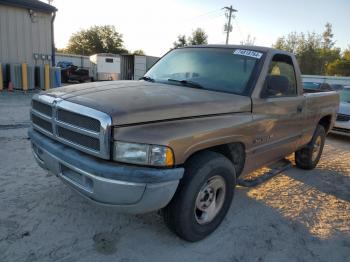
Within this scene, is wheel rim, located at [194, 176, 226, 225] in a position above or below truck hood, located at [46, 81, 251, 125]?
below

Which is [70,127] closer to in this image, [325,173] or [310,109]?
[310,109]

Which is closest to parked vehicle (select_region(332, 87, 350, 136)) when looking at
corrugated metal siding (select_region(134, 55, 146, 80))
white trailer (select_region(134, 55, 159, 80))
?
white trailer (select_region(134, 55, 159, 80))

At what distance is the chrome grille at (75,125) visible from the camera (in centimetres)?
259

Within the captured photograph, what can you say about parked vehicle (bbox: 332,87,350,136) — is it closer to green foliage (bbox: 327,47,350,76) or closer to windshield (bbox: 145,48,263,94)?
windshield (bbox: 145,48,263,94)

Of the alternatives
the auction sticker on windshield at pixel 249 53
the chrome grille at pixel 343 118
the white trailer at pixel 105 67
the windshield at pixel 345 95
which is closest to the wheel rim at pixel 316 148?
the auction sticker on windshield at pixel 249 53

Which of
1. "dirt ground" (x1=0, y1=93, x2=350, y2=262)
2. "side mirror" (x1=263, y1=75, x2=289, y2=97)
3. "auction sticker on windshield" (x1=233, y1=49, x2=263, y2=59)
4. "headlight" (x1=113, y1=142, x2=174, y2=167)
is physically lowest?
"dirt ground" (x1=0, y1=93, x2=350, y2=262)

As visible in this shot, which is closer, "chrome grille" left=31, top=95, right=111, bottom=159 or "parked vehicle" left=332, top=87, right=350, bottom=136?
"chrome grille" left=31, top=95, right=111, bottom=159

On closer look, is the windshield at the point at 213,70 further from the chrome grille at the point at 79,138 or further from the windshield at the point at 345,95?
the windshield at the point at 345,95

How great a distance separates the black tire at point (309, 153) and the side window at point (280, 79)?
4.50 ft

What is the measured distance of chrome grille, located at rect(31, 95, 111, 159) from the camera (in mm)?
2588

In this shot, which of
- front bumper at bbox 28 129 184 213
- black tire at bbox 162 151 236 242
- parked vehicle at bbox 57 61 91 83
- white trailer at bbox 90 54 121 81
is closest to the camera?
front bumper at bbox 28 129 184 213

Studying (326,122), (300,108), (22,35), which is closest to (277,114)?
(300,108)

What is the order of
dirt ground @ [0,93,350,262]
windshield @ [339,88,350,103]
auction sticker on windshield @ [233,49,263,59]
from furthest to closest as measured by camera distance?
windshield @ [339,88,350,103] → auction sticker on windshield @ [233,49,263,59] → dirt ground @ [0,93,350,262]

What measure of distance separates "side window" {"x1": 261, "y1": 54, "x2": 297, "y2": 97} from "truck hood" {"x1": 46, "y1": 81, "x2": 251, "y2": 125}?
44cm
